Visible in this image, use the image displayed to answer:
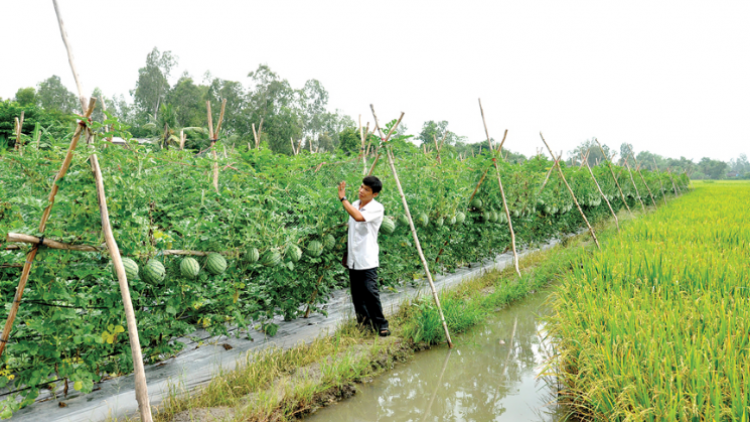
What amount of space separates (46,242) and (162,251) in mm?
704

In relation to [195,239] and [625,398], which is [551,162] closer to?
[625,398]

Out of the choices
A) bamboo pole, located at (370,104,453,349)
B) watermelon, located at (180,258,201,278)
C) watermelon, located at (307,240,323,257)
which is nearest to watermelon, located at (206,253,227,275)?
watermelon, located at (180,258,201,278)

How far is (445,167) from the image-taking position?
618 centimetres

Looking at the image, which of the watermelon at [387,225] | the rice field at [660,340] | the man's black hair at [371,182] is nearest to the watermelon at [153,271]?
the man's black hair at [371,182]

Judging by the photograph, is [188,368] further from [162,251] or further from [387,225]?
[387,225]

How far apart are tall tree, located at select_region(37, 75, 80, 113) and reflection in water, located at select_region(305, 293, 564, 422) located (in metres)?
54.8

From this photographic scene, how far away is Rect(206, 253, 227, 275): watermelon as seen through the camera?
10.5 feet

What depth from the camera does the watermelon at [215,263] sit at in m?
3.20

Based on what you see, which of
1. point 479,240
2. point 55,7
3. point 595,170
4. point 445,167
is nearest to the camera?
point 55,7

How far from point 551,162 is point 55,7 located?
328 inches

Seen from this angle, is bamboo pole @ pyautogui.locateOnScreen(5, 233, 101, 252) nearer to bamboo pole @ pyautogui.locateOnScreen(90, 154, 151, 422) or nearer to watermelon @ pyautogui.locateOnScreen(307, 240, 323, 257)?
bamboo pole @ pyautogui.locateOnScreen(90, 154, 151, 422)

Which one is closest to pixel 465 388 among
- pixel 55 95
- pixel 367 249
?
pixel 367 249

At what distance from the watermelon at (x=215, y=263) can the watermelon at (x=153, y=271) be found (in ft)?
1.20

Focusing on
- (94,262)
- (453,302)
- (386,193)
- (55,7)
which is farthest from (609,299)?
(55,7)
